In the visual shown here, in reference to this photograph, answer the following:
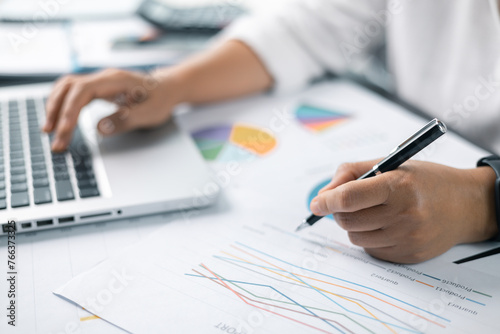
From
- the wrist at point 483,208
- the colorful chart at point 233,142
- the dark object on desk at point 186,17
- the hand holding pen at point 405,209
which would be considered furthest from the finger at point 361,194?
the dark object on desk at point 186,17

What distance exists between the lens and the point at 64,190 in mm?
516

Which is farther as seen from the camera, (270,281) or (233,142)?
(233,142)

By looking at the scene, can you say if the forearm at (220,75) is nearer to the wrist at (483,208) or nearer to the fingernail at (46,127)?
the fingernail at (46,127)

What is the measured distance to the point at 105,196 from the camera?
0.52 metres

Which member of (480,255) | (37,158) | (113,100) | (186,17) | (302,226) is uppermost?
(186,17)

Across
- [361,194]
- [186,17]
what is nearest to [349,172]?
[361,194]

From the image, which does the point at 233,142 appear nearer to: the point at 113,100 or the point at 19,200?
the point at 113,100

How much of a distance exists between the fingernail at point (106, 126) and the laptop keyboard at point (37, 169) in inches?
1.1

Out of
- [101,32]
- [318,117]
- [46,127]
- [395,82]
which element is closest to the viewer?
[46,127]

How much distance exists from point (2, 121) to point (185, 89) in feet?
0.82

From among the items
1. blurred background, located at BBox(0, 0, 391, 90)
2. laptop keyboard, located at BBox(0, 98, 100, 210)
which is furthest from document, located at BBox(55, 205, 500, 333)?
blurred background, located at BBox(0, 0, 391, 90)

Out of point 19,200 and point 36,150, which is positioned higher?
point 36,150

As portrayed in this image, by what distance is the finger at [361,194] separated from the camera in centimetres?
44

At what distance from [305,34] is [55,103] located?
404 millimetres
